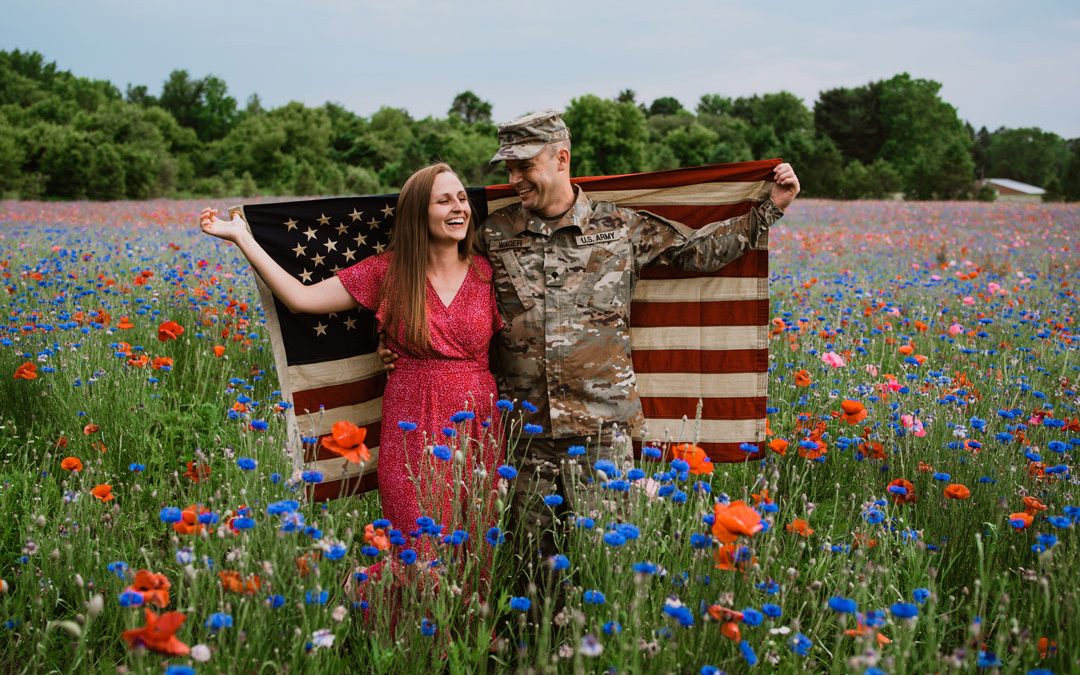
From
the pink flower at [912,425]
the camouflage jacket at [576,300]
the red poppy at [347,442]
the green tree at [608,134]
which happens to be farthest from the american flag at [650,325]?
the green tree at [608,134]

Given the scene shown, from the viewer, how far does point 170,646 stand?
1.55m

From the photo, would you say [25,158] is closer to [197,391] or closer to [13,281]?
[13,281]

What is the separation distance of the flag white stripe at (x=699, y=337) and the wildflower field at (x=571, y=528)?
324mm

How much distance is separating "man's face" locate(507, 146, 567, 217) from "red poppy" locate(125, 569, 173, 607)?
1930 mm

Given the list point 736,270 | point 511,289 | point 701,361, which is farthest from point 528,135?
point 701,361

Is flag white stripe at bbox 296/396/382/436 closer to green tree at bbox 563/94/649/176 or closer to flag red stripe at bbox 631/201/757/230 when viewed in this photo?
flag red stripe at bbox 631/201/757/230

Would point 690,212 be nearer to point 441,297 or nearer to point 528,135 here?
point 528,135

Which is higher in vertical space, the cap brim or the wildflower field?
the cap brim

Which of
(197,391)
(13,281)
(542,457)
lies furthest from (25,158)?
(542,457)

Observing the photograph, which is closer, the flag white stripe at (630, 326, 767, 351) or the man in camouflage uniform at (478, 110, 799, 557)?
the man in camouflage uniform at (478, 110, 799, 557)

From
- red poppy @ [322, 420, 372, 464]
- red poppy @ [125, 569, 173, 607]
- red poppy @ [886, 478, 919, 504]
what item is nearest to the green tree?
red poppy @ [886, 478, 919, 504]

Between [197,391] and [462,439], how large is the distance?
8.61ft

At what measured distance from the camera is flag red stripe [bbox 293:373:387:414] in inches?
142

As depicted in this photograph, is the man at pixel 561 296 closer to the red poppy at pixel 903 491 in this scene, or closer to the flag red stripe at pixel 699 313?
the flag red stripe at pixel 699 313
